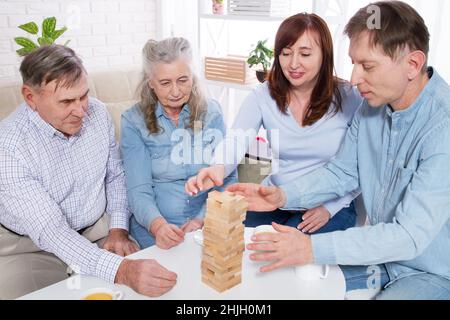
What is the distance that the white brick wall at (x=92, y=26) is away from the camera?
9.37ft

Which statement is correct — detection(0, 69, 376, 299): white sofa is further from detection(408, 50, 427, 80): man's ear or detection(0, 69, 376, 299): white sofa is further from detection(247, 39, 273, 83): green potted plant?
detection(247, 39, 273, 83): green potted plant

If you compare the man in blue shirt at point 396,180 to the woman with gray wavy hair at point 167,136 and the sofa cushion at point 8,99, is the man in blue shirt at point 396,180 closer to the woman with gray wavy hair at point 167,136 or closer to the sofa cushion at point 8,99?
the woman with gray wavy hair at point 167,136

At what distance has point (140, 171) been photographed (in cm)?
185

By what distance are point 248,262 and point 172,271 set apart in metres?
0.22

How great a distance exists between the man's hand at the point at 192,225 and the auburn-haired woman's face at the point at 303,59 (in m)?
0.66

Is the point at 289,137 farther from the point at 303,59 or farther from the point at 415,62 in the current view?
the point at 415,62

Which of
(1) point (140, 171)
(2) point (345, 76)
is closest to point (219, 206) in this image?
(1) point (140, 171)

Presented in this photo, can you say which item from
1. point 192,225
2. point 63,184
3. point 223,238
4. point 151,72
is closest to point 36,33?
point 151,72

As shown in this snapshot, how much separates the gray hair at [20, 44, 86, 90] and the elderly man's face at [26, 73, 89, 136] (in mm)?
18

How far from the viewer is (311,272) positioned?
1.24 meters

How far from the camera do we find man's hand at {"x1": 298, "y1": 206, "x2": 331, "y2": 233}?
5.71ft

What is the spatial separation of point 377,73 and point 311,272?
1.90ft

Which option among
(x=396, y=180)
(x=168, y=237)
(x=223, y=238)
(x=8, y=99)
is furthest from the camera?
(x=8, y=99)

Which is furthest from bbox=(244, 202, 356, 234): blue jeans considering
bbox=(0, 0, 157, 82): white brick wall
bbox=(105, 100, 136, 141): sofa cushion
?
bbox=(0, 0, 157, 82): white brick wall
